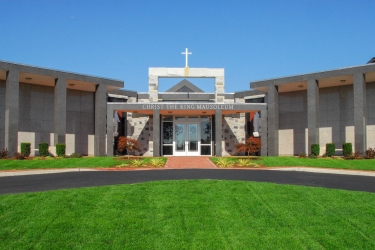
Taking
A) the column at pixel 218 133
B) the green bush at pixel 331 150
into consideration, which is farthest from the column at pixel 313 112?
the column at pixel 218 133

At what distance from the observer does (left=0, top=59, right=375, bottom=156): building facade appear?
24.8 m

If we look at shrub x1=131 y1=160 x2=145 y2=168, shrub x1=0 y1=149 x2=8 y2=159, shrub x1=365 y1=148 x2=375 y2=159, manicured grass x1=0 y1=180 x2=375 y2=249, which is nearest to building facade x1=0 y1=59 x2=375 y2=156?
shrub x1=365 y1=148 x2=375 y2=159

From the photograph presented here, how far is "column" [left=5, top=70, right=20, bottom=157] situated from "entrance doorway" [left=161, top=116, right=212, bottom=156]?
34.0 feet

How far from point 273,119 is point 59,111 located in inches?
599

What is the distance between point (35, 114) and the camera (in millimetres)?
27031

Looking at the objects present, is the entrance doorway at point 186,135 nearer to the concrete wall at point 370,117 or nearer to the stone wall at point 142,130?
the stone wall at point 142,130

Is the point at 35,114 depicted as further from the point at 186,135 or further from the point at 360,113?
the point at 360,113

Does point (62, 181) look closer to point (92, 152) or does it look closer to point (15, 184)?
point (15, 184)

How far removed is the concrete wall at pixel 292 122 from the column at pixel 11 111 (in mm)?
19460

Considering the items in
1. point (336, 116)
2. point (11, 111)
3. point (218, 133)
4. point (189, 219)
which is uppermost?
point (11, 111)

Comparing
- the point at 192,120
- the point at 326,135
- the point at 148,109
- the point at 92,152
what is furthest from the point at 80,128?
the point at 326,135

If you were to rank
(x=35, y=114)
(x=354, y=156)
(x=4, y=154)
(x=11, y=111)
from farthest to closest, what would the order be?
(x=35, y=114), (x=354, y=156), (x=11, y=111), (x=4, y=154)

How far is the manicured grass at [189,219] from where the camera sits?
671 centimetres

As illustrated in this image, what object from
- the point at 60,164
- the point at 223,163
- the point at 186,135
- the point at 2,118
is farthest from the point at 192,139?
the point at 2,118
